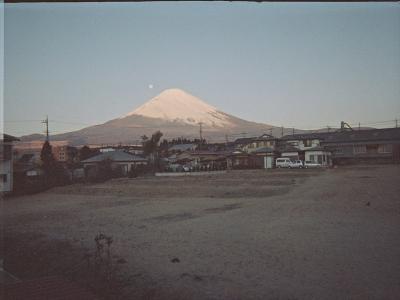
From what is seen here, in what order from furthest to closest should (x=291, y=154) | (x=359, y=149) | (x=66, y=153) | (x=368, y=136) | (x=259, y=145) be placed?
(x=259, y=145), (x=66, y=153), (x=291, y=154), (x=368, y=136), (x=359, y=149)

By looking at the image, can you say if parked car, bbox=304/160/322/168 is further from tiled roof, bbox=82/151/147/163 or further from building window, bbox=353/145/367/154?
tiled roof, bbox=82/151/147/163

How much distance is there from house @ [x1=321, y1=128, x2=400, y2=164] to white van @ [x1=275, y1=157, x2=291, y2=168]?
7320mm

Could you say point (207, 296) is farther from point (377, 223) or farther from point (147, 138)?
point (147, 138)

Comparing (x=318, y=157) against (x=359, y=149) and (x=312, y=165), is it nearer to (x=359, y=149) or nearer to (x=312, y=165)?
(x=312, y=165)

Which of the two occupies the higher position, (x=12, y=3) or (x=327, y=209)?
Result: (x=12, y=3)

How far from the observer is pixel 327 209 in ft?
35.2

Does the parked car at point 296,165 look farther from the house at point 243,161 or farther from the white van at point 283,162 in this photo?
the house at point 243,161

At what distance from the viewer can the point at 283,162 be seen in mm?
38750

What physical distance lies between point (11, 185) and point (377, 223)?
1973cm

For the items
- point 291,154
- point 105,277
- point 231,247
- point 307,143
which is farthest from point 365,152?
point 105,277

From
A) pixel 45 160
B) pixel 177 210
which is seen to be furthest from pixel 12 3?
pixel 45 160

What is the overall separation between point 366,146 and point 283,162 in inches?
422

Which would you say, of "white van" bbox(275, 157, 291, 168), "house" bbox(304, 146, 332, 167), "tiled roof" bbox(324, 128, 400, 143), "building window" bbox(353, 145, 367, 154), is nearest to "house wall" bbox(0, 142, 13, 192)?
"white van" bbox(275, 157, 291, 168)

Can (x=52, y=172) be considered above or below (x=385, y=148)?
below
